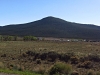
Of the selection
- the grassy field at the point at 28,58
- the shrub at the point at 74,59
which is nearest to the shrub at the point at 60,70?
the grassy field at the point at 28,58

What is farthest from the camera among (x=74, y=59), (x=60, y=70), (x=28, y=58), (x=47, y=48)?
(x=47, y=48)

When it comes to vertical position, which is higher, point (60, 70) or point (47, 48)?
point (60, 70)

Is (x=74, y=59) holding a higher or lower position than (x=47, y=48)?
higher

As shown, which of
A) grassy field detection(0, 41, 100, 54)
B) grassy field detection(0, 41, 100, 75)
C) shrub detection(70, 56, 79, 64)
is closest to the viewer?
grassy field detection(0, 41, 100, 75)

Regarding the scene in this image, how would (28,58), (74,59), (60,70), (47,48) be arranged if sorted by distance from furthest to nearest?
(47,48) < (28,58) < (74,59) < (60,70)

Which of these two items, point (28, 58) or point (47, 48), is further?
point (47, 48)

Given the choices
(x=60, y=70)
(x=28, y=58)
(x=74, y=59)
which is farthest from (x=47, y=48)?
(x=60, y=70)

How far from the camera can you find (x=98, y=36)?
174750mm

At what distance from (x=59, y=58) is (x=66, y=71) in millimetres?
16034

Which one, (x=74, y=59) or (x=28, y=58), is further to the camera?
(x=28, y=58)

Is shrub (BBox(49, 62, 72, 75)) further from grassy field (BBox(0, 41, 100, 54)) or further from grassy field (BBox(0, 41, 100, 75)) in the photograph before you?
grassy field (BBox(0, 41, 100, 54))

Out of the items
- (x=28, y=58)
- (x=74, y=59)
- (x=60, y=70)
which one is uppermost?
(x=60, y=70)

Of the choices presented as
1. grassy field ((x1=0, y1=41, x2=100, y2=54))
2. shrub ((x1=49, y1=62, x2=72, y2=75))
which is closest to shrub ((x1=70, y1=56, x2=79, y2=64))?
grassy field ((x1=0, y1=41, x2=100, y2=54))

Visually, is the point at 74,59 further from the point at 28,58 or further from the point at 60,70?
the point at 60,70
